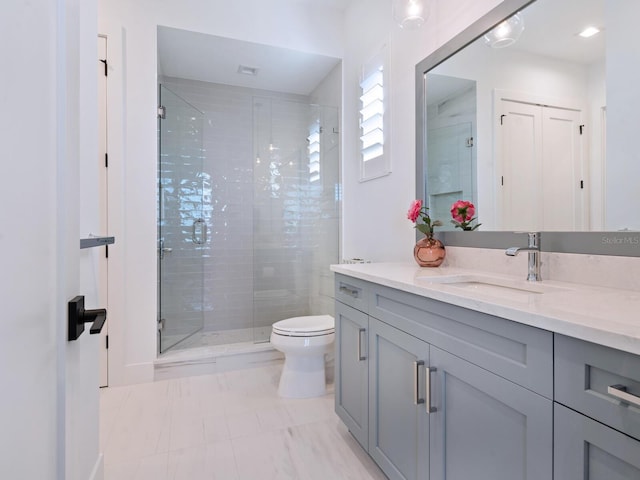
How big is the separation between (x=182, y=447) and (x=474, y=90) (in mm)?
2308

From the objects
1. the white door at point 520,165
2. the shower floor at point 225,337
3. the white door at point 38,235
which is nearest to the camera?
the white door at point 38,235

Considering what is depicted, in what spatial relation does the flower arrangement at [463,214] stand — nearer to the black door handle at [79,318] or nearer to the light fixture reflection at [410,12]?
the light fixture reflection at [410,12]

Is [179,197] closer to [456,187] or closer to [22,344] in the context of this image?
[456,187]

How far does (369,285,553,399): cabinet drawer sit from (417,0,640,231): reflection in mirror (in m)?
0.63

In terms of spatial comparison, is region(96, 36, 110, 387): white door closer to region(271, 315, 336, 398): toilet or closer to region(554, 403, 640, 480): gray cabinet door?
region(271, 315, 336, 398): toilet

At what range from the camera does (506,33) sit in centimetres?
151

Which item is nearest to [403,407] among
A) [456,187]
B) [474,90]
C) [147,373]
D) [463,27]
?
[456,187]

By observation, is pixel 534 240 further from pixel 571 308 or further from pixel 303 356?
pixel 303 356

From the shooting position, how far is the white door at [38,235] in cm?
43

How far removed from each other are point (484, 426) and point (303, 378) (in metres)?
1.50

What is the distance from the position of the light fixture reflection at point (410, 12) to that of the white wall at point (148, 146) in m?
0.27

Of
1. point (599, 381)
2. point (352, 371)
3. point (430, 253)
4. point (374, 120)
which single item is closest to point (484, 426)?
point (599, 381)

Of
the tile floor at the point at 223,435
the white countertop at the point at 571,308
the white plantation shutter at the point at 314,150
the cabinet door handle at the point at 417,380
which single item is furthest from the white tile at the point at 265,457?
the white plantation shutter at the point at 314,150

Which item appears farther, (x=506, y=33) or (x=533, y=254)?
(x=506, y=33)
